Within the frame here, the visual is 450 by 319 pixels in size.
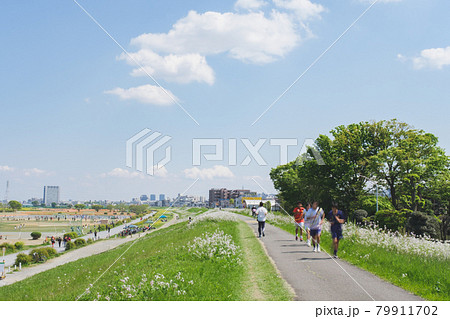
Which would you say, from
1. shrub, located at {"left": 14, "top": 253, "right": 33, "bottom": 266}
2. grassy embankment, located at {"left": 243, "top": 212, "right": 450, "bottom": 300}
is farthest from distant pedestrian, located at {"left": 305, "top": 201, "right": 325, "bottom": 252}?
shrub, located at {"left": 14, "top": 253, "right": 33, "bottom": 266}

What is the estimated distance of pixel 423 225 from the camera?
103 ft

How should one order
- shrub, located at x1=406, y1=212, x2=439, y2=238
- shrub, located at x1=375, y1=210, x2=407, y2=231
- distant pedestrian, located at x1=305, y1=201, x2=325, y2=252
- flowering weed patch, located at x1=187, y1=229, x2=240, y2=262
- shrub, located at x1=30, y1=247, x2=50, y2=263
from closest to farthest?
flowering weed patch, located at x1=187, y1=229, x2=240, y2=262
distant pedestrian, located at x1=305, y1=201, x2=325, y2=252
shrub, located at x1=406, y1=212, x2=439, y2=238
shrub, located at x1=375, y1=210, x2=407, y2=231
shrub, located at x1=30, y1=247, x2=50, y2=263

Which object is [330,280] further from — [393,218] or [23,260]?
[23,260]

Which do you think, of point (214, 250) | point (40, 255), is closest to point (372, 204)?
point (214, 250)

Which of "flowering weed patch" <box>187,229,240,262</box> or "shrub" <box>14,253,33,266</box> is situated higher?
"flowering weed patch" <box>187,229,240,262</box>

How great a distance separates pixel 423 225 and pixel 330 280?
90.3ft

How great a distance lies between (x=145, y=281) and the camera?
842 centimetres

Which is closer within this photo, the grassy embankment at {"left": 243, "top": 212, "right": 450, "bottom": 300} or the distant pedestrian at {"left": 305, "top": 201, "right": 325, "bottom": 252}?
the grassy embankment at {"left": 243, "top": 212, "right": 450, "bottom": 300}

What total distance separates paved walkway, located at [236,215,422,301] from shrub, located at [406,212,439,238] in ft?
74.2

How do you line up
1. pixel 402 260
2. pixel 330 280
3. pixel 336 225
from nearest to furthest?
pixel 330 280, pixel 402 260, pixel 336 225

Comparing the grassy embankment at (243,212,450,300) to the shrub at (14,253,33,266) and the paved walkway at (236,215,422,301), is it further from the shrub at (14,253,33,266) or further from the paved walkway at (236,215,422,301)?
the shrub at (14,253,33,266)

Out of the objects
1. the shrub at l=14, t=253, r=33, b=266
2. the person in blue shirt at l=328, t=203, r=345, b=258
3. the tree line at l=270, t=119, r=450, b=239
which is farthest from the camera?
the shrub at l=14, t=253, r=33, b=266

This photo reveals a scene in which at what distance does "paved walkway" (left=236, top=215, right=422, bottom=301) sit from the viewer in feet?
25.4
